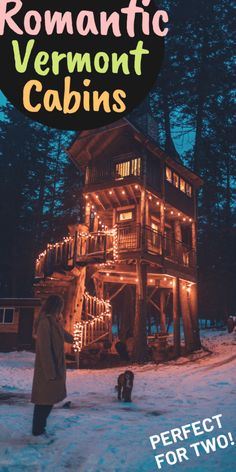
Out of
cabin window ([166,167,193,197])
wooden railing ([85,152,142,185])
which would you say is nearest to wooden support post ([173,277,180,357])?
cabin window ([166,167,193,197])

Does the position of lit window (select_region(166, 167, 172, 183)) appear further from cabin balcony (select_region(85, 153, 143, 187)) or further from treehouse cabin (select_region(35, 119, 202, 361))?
cabin balcony (select_region(85, 153, 143, 187))

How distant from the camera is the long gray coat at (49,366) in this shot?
5.57 meters

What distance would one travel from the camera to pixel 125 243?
59.6ft

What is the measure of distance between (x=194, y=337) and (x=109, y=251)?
8325mm

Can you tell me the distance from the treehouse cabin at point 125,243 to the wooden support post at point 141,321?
41mm

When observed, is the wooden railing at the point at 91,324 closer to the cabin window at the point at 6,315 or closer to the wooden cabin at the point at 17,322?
the wooden cabin at the point at 17,322

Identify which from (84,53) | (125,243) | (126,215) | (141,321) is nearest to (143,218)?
(125,243)

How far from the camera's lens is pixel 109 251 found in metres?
16.3

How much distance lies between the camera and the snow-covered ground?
457cm

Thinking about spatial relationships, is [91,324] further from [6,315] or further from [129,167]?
[6,315]

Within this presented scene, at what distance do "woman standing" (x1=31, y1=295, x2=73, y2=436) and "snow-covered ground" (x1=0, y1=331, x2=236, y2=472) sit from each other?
13.8 inches

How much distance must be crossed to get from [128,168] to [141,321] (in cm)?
806

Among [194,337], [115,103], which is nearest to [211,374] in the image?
[194,337]

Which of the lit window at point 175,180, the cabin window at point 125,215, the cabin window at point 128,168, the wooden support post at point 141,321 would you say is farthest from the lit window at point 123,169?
the wooden support post at point 141,321
